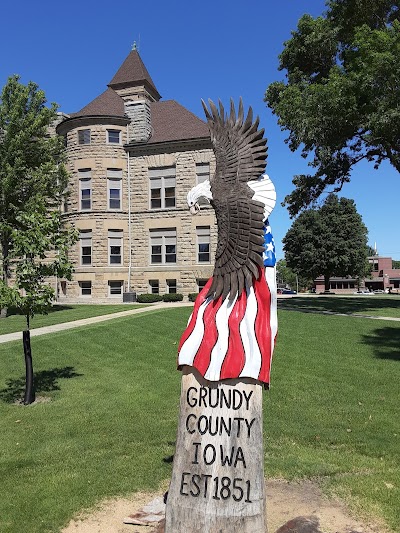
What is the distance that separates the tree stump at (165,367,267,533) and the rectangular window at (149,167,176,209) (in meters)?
29.5

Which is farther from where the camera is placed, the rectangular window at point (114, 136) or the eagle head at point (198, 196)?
the rectangular window at point (114, 136)

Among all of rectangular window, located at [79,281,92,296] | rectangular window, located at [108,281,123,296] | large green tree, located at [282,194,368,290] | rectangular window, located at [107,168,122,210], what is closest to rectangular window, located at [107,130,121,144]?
rectangular window, located at [107,168,122,210]

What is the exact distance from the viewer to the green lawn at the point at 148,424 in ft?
18.1

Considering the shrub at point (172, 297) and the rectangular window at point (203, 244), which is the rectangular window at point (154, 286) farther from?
the rectangular window at point (203, 244)

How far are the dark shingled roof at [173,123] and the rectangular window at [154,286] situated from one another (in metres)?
9.76

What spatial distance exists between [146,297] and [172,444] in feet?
79.7

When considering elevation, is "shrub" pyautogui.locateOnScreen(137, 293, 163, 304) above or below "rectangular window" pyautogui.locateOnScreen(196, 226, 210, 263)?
below

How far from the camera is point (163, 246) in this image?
110 ft

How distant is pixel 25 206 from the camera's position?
22469 millimetres

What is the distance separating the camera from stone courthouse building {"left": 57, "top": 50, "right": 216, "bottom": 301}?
32.7m

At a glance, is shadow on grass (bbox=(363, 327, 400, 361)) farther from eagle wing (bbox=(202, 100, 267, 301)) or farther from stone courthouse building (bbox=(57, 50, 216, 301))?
stone courthouse building (bbox=(57, 50, 216, 301))

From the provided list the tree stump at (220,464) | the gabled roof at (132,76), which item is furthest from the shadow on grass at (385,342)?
the gabled roof at (132,76)

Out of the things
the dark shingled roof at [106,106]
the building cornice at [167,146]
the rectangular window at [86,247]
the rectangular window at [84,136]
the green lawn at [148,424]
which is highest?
the dark shingled roof at [106,106]

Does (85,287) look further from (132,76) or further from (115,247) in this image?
(132,76)
